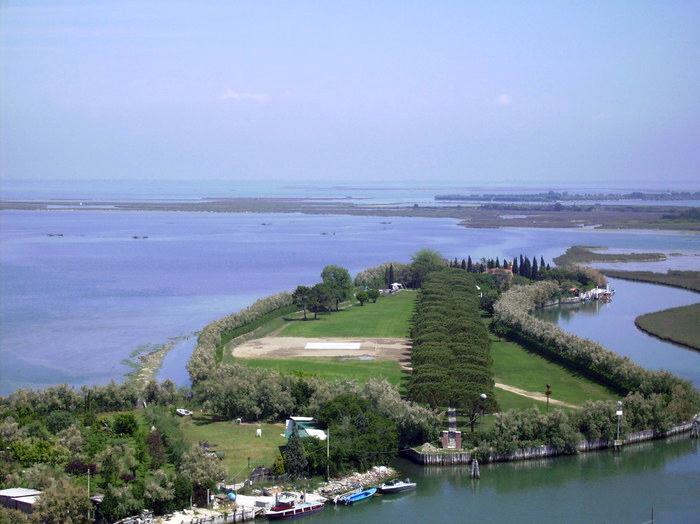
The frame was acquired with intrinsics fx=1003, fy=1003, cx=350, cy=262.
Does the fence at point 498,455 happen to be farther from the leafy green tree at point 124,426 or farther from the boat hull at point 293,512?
the leafy green tree at point 124,426

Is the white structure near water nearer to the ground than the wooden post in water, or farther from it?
farther from it

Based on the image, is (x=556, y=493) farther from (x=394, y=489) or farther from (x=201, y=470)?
(x=201, y=470)

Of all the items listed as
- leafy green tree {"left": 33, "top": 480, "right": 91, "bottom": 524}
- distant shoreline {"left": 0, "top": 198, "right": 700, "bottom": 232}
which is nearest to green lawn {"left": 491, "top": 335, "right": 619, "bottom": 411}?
leafy green tree {"left": 33, "top": 480, "right": 91, "bottom": 524}

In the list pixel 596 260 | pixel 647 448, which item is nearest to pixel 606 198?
pixel 596 260

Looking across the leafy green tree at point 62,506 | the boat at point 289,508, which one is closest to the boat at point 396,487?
the boat at point 289,508

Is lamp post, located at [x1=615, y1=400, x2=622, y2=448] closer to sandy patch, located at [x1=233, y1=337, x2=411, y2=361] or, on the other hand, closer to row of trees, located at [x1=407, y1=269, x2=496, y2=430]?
row of trees, located at [x1=407, y1=269, x2=496, y2=430]

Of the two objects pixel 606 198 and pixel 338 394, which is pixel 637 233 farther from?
pixel 606 198
